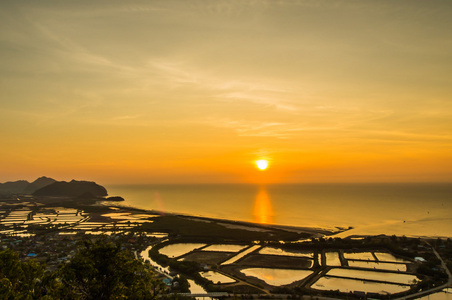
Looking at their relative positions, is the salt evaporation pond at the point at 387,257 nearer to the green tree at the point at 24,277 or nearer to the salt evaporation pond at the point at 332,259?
the salt evaporation pond at the point at 332,259

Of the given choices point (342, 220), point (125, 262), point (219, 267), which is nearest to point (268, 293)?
point (219, 267)

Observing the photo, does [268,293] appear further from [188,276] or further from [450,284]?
[450,284]

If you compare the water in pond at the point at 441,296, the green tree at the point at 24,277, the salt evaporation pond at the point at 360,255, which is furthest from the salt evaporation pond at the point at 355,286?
the green tree at the point at 24,277

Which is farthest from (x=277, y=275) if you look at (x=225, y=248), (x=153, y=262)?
(x=153, y=262)

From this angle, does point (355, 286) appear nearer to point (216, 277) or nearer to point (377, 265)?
point (377, 265)

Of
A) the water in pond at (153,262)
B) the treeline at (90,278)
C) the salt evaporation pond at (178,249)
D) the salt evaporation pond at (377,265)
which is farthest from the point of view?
the salt evaporation pond at (178,249)

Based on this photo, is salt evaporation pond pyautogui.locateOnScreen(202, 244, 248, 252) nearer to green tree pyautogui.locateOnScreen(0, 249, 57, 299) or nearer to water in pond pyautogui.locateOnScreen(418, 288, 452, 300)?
water in pond pyautogui.locateOnScreen(418, 288, 452, 300)
